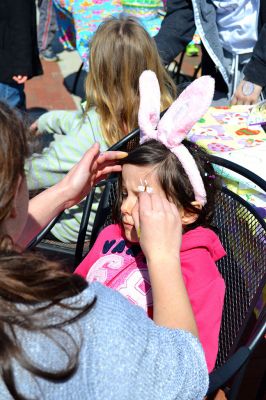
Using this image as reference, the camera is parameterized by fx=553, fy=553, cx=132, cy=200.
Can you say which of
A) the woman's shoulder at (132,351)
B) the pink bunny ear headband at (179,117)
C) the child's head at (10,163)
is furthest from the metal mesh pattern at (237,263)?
the child's head at (10,163)

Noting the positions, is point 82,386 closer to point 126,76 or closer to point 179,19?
point 126,76

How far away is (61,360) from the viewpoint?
0.83 m

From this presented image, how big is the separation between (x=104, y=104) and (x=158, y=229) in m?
1.06

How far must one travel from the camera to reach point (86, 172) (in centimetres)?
158

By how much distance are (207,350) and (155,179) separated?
0.48m

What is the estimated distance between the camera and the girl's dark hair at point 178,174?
1527 millimetres

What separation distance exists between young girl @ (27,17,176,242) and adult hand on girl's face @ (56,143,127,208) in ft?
1.34

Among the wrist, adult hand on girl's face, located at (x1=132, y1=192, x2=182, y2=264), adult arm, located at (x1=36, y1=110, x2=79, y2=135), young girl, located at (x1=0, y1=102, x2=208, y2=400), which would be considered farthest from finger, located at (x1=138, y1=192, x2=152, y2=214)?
adult arm, located at (x1=36, y1=110, x2=79, y2=135)

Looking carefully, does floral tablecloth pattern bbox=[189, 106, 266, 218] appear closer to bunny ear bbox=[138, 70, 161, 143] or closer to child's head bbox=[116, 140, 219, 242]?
child's head bbox=[116, 140, 219, 242]

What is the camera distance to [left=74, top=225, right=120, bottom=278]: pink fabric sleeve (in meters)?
1.71

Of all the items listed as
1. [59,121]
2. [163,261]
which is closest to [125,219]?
[163,261]

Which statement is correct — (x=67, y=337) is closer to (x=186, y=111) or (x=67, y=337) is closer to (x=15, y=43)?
(x=186, y=111)

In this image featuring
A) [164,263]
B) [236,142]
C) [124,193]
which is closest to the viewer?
[164,263]

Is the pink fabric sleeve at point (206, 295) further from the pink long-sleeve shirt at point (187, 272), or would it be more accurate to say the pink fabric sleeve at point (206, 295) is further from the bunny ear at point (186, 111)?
the bunny ear at point (186, 111)
